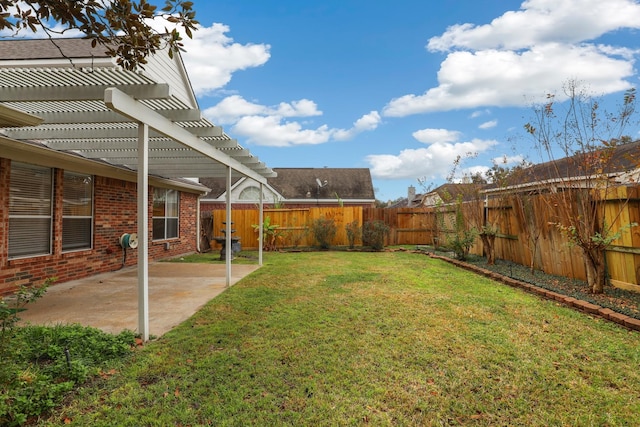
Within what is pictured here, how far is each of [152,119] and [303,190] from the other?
66.3 feet

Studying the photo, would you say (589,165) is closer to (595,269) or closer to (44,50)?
(595,269)

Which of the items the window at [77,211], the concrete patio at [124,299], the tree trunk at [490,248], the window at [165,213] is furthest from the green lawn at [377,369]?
the window at [165,213]

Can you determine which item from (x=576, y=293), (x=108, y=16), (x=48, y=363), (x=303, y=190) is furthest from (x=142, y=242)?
(x=303, y=190)

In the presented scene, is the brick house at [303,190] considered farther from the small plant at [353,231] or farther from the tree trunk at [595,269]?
the tree trunk at [595,269]

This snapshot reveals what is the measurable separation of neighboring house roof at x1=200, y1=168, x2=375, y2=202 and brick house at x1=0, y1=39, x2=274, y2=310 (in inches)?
509

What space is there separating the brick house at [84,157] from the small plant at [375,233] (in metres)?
5.23

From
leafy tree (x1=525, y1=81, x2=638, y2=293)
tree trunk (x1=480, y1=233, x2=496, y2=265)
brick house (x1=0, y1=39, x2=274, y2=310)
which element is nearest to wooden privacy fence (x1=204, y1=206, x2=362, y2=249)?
brick house (x1=0, y1=39, x2=274, y2=310)

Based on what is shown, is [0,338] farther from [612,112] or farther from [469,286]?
[612,112]

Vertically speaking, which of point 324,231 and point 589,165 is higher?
point 589,165

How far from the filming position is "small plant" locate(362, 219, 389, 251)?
1320 cm

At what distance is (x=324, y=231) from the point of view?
1371 centimetres

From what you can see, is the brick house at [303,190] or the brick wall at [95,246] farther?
the brick house at [303,190]

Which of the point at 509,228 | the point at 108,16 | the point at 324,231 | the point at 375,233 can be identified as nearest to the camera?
the point at 108,16

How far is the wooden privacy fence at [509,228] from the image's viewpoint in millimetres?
5371
